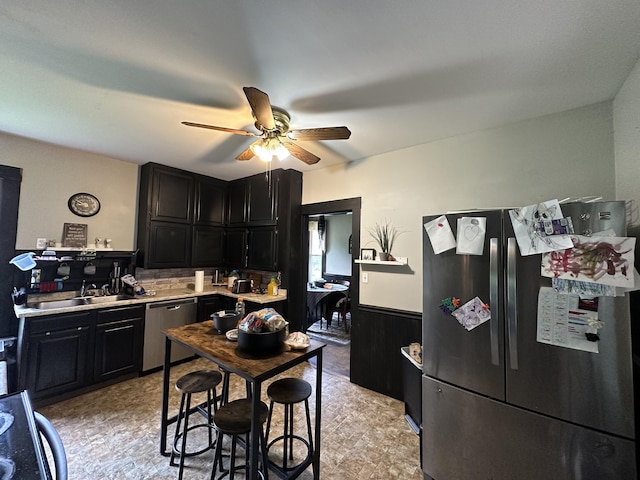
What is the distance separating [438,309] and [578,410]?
80cm

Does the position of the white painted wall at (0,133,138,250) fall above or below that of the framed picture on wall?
above

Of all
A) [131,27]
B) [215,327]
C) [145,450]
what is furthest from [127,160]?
[145,450]

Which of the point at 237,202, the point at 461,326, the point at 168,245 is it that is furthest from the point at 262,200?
the point at 461,326

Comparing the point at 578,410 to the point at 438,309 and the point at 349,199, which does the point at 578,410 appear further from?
the point at 349,199

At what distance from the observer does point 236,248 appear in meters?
4.08

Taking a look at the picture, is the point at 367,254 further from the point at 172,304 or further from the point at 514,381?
the point at 172,304

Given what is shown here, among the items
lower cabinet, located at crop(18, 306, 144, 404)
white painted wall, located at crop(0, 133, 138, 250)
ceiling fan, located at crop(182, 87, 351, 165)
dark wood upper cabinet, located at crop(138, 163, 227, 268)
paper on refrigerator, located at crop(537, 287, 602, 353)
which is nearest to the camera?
paper on refrigerator, located at crop(537, 287, 602, 353)

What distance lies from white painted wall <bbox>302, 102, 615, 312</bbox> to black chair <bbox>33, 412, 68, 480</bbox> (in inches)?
99.8

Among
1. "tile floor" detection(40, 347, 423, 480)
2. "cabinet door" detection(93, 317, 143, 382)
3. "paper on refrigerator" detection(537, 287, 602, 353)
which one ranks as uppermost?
"paper on refrigerator" detection(537, 287, 602, 353)

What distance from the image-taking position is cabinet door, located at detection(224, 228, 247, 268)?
3958 mm

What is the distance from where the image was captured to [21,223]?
273cm

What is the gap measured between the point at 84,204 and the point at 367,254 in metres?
3.47

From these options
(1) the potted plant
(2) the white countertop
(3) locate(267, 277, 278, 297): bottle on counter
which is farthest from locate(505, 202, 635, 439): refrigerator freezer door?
(3) locate(267, 277, 278, 297): bottle on counter

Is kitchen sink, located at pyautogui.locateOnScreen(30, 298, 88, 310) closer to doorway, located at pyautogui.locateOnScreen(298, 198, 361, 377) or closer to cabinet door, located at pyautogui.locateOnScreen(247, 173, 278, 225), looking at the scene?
cabinet door, located at pyautogui.locateOnScreen(247, 173, 278, 225)
